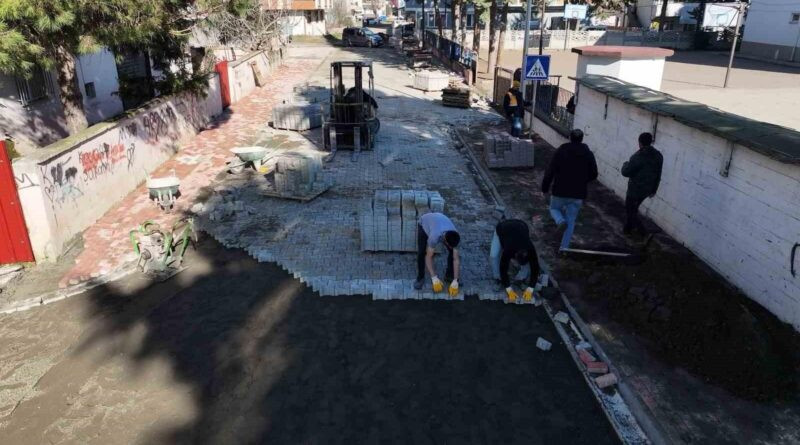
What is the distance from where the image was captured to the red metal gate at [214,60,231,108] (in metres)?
19.7

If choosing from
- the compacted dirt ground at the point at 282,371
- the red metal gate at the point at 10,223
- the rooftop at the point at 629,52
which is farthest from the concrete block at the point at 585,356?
the rooftop at the point at 629,52

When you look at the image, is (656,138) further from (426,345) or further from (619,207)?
(426,345)

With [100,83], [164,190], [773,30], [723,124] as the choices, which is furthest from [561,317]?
[773,30]

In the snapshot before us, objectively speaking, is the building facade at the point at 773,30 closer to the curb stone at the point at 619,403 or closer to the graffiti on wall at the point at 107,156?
the graffiti on wall at the point at 107,156

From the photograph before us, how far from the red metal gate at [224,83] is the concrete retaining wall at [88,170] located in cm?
555

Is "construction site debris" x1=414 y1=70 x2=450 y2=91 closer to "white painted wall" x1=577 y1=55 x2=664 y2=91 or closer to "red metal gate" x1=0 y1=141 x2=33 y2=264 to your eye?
"white painted wall" x1=577 y1=55 x2=664 y2=91

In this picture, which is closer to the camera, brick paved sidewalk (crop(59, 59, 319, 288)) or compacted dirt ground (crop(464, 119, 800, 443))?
compacted dirt ground (crop(464, 119, 800, 443))

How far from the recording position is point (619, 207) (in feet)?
33.5

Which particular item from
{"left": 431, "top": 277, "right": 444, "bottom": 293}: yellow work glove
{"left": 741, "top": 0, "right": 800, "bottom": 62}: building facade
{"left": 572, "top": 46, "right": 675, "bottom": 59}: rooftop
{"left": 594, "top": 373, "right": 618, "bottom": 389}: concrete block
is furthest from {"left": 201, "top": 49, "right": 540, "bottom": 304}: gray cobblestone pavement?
{"left": 741, "top": 0, "right": 800, "bottom": 62}: building facade

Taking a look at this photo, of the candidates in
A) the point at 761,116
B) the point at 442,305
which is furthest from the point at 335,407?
the point at 761,116

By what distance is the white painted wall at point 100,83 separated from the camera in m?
14.9

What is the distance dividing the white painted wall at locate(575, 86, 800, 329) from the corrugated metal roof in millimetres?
150

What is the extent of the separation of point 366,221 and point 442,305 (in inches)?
77.0

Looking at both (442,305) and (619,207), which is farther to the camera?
(619,207)
